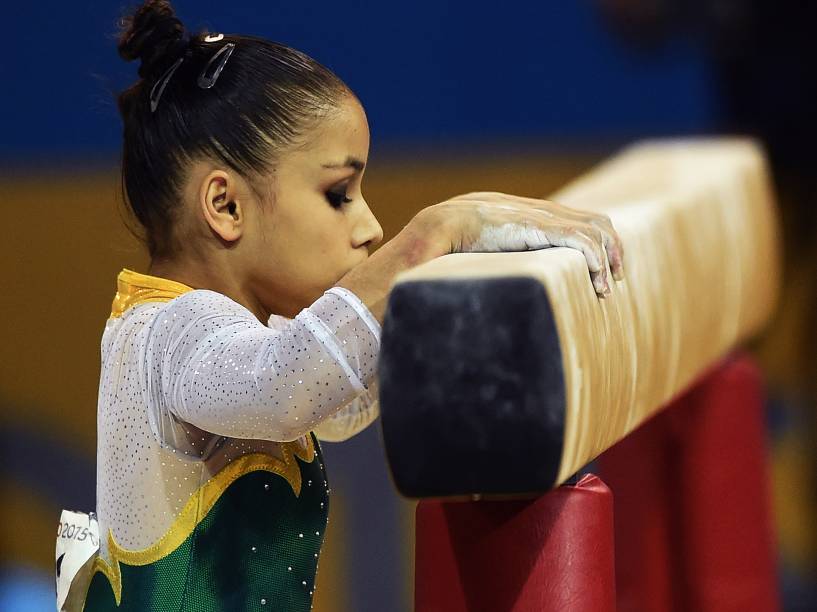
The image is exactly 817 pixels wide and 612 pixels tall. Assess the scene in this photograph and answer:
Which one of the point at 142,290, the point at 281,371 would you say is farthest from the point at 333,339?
the point at 142,290

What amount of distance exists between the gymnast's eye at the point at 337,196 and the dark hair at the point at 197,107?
55mm

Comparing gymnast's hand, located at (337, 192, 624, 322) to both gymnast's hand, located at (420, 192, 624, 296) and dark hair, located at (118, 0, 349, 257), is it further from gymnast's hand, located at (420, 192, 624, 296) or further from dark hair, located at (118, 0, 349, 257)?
dark hair, located at (118, 0, 349, 257)

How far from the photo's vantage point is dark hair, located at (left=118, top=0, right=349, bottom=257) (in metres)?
1.04

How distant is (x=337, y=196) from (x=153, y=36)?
0.71 feet

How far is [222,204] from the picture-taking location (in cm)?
105

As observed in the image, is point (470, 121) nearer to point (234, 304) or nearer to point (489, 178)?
point (489, 178)

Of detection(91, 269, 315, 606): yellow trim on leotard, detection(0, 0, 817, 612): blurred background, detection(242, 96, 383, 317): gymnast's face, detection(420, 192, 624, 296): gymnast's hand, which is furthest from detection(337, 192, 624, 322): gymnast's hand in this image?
detection(0, 0, 817, 612): blurred background

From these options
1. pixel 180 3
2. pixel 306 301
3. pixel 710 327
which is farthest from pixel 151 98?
pixel 180 3

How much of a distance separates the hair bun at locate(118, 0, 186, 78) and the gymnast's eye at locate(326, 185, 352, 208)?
0.63ft

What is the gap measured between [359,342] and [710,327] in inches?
24.5

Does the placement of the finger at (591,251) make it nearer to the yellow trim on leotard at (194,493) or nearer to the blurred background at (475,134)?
the yellow trim on leotard at (194,493)

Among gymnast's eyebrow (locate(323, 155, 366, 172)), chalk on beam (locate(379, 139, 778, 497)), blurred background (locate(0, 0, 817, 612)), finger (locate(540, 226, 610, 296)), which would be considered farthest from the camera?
blurred background (locate(0, 0, 817, 612))

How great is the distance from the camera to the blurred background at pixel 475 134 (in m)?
2.33

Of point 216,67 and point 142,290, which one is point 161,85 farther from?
point 142,290
